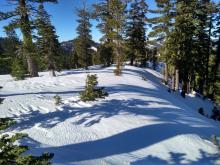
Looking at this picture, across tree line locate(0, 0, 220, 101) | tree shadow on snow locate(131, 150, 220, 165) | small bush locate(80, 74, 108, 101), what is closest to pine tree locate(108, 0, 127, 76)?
tree line locate(0, 0, 220, 101)

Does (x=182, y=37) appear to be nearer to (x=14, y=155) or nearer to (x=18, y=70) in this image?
(x=18, y=70)

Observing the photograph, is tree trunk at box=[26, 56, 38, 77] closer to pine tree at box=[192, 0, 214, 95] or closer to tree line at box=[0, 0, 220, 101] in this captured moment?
tree line at box=[0, 0, 220, 101]

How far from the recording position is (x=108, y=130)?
1253 cm

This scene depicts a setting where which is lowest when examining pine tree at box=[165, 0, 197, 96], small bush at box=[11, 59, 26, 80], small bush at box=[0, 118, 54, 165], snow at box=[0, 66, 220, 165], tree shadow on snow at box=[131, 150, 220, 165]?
tree shadow on snow at box=[131, 150, 220, 165]

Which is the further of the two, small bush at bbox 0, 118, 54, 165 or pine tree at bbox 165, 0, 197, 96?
pine tree at bbox 165, 0, 197, 96

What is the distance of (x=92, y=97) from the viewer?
51.5 feet

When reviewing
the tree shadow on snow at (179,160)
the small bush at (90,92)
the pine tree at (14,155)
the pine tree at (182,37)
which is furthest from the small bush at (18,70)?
the pine tree at (14,155)

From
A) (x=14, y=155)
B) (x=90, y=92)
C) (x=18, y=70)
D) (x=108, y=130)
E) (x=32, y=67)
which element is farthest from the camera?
(x=18, y=70)

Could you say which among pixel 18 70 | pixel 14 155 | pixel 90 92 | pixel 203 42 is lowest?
pixel 14 155

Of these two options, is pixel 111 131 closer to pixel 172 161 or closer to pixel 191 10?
pixel 172 161

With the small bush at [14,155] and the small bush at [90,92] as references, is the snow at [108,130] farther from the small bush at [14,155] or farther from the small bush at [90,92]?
the small bush at [14,155]

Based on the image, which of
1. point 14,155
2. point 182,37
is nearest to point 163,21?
point 182,37

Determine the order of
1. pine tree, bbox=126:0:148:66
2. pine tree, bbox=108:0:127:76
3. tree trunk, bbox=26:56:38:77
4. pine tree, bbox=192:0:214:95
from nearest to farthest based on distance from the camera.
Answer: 1. tree trunk, bbox=26:56:38:77
2. pine tree, bbox=108:0:127:76
3. pine tree, bbox=192:0:214:95
4. pine tree, bbox=126:0:148:66

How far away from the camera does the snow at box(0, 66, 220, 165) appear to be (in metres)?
10.8
